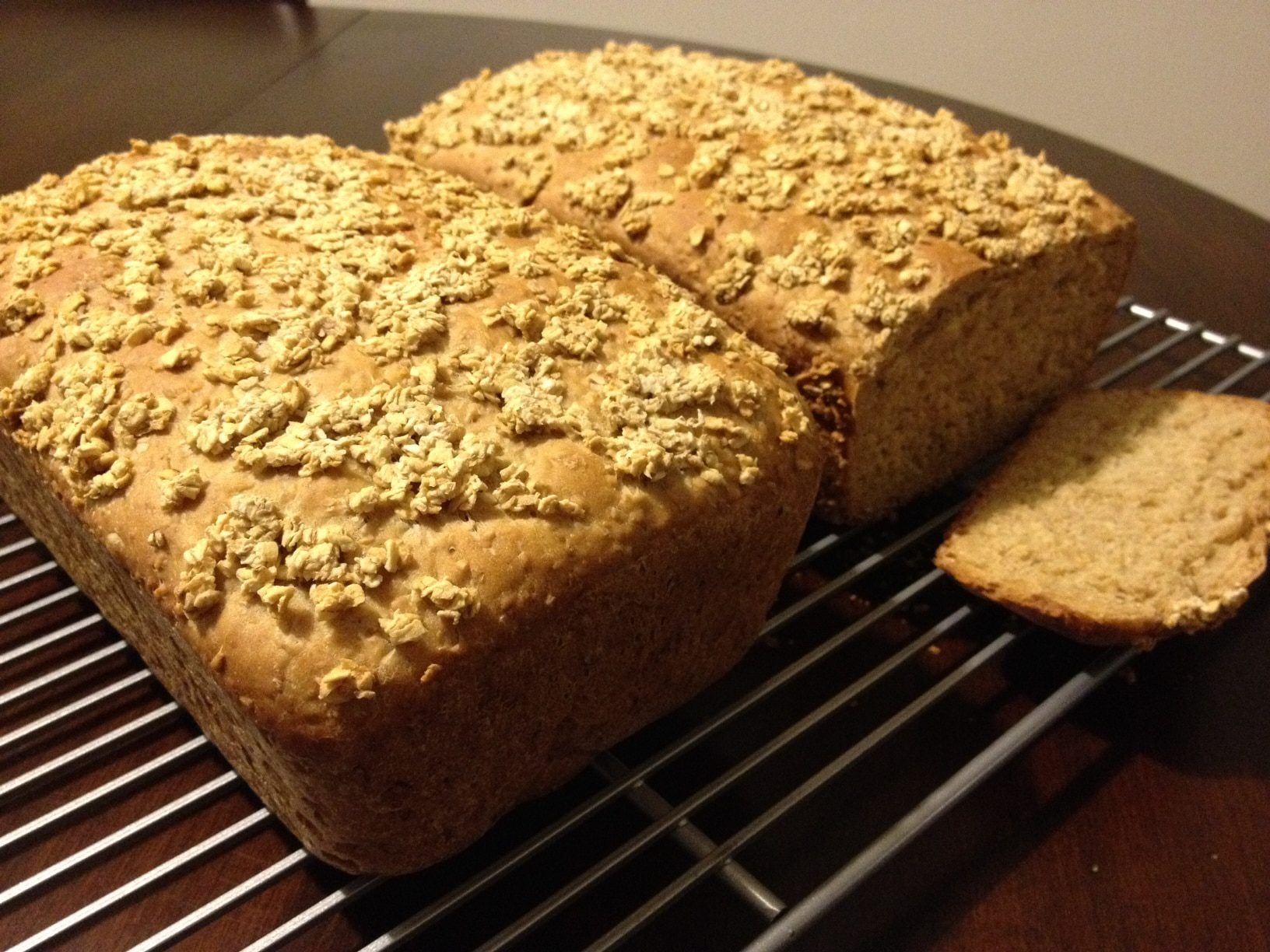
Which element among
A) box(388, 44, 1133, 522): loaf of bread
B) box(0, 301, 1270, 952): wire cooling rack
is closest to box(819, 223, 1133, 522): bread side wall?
box(388, 44, 1133, 522): loaf of bread

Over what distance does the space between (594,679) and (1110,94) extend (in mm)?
3061

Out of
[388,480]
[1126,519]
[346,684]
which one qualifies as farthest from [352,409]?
[1126,519]

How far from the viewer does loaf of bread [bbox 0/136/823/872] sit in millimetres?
1053

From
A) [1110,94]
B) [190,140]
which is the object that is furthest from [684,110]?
[1110,94]

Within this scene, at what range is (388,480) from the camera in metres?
1.11

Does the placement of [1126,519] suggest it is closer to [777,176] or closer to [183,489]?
[777,176]

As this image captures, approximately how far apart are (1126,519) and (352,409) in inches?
46.1

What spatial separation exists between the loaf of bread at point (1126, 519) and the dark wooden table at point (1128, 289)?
135 mm

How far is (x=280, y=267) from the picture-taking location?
1.40 m

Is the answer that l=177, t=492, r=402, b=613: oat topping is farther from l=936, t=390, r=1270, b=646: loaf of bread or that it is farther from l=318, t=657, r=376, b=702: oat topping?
l=936, t=390, r=1270, b=646: loaf of bread

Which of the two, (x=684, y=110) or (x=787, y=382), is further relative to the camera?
(x=684, y=110)

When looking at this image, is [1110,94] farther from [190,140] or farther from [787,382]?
[190,140]

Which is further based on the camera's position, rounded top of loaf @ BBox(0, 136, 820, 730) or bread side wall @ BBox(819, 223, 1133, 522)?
bread side wall @ BBox(819, 223, 1133, 522)

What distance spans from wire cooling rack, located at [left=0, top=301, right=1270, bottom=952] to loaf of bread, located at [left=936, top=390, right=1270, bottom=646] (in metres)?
0.08
